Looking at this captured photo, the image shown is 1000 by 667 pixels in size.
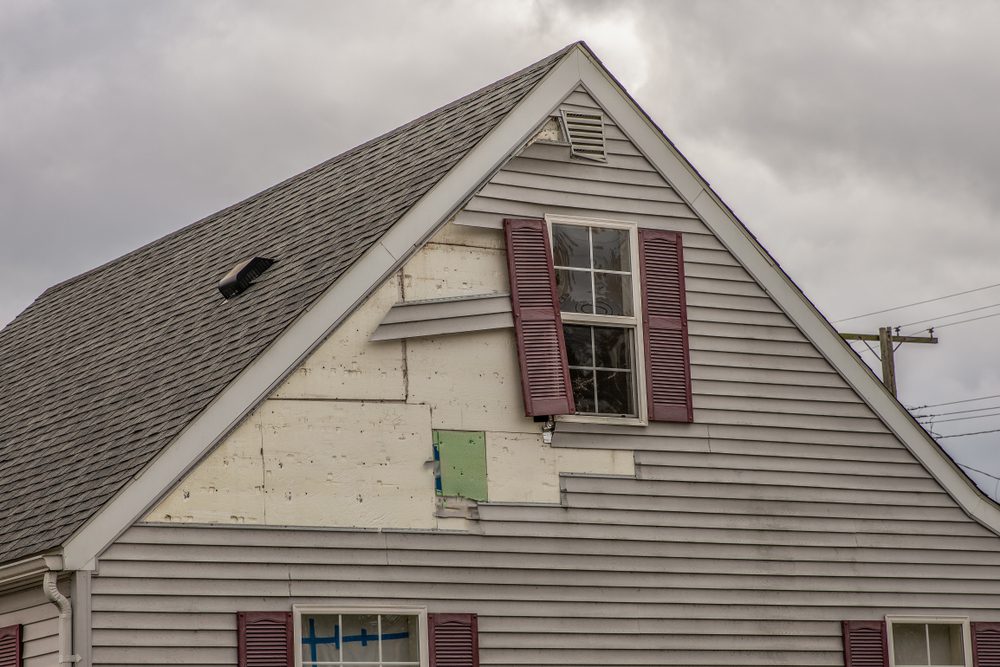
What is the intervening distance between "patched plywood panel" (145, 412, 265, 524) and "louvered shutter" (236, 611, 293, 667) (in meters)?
0.70

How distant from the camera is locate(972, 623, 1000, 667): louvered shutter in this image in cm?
1585

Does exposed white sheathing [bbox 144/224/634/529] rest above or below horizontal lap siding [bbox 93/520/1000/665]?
above

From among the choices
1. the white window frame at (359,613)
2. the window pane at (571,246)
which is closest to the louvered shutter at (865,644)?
the window pane at (571,246)

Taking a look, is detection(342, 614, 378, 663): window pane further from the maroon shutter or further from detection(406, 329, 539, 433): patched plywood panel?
the maroon shutter

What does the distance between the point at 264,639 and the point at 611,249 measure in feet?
15.4

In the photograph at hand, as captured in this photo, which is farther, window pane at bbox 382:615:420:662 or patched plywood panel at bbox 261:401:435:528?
window pane at bbox 382:615:420:662

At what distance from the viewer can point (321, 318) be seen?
1320 centimetres

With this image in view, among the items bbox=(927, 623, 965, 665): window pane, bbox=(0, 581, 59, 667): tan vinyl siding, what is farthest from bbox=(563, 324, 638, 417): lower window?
bbox=(0, 581, 59, 667): tan vinyl siding

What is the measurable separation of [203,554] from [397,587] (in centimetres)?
157

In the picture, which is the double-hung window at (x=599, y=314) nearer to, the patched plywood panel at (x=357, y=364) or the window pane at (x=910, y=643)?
the patched plywood panel at (x=357, y=364)

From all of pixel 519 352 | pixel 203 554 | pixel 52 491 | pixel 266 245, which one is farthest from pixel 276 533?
pixel 266 245

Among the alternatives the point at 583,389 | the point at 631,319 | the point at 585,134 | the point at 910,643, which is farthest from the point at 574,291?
the point at 910,643

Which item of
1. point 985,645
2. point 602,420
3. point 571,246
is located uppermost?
point 571,246

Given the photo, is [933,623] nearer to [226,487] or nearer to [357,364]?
[357,364]
